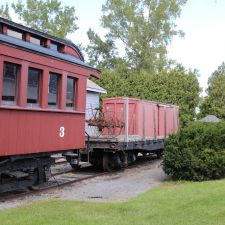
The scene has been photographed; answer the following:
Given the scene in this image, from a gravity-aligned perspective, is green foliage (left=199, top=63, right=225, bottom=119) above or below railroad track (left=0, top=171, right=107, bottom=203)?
above

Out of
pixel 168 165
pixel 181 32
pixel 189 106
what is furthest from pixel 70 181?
pixel 181 32

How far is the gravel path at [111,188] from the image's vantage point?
10623mm

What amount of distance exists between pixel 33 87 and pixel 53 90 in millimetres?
838

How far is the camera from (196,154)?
13.3 m

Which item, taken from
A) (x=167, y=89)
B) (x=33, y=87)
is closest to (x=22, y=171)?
(x=33, y=87)

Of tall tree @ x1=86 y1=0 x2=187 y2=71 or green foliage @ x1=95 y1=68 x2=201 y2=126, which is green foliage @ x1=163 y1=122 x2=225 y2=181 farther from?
tall tree @ x1=86 y1=0 x2=187 y2=71

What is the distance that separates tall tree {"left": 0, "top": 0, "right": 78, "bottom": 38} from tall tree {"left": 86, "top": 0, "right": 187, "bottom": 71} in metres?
4.06

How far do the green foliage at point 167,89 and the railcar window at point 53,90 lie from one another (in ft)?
55.6

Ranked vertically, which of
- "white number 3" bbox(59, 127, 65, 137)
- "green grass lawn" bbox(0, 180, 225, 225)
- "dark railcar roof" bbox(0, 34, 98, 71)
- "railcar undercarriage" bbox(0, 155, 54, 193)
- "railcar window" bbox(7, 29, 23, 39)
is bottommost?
"green grass lawn" bbox(0, 180, 225, 225)

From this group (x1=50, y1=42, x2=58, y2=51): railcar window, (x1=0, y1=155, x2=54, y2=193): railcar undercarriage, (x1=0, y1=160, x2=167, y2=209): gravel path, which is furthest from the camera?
(x1=50, y1=42, x2=58, y2=51): railcar window

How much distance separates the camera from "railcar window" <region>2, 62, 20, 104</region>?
32.1 feet

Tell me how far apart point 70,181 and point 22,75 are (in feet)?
13.8

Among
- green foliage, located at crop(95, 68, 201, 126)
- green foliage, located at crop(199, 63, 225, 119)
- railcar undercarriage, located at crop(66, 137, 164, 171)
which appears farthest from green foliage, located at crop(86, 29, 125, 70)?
railcar undercarriage, located at crop(66, 137, 164, 171)

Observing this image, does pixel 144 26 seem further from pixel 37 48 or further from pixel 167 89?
pixel 37 48
